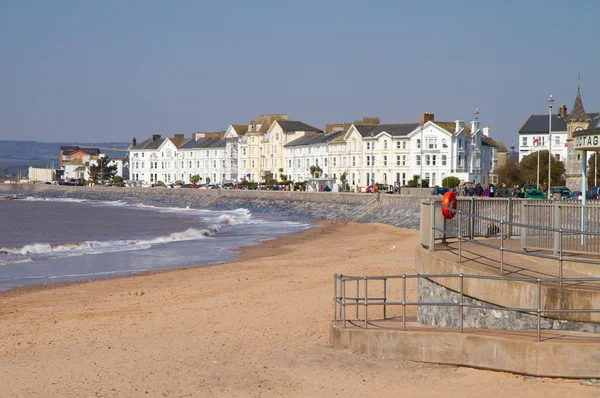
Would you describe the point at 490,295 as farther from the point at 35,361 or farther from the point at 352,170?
the point at 352,170

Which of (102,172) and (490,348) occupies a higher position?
(102,172)

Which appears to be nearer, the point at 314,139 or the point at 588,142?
the point at 588,142

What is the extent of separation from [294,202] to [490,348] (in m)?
76.5

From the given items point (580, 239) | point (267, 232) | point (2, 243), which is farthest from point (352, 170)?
point (580, 239)

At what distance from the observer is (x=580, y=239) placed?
1439 centimetres

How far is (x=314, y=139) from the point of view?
11781cm

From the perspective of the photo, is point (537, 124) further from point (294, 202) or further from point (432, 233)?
point (432, 233)

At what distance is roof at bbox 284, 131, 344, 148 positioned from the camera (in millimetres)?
113575

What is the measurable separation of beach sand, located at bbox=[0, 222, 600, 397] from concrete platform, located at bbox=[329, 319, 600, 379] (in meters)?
0.16

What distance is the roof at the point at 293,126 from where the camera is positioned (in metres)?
126

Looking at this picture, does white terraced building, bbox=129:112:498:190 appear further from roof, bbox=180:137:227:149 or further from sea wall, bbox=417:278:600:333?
sea wall, bbox=417:278:600:333

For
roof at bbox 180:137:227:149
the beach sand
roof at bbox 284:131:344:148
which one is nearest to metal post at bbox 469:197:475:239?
the beach sand

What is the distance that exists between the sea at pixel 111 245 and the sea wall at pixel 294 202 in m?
8.09

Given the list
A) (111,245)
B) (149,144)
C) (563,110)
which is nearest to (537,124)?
(563,110)
